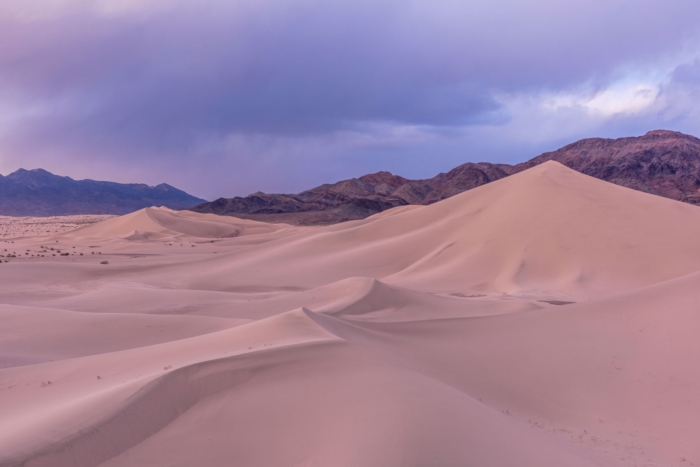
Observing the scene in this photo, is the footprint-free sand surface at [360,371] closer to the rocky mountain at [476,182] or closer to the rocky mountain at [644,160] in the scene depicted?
the rocky mountain at [476,182]

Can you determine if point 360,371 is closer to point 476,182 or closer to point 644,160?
point 476,182

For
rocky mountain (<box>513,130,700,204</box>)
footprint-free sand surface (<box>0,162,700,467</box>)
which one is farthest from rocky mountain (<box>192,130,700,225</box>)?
footprint-free sand surface (<box>0,162,700,467</box>)

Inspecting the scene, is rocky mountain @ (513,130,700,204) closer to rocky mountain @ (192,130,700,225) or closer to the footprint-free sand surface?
rocky mountain @ (192,130,700,225)

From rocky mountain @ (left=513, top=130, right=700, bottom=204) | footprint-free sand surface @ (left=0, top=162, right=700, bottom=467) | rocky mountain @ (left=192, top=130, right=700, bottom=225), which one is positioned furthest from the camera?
rocky mountain @ (left=513, top=130, right=700, bottom=204)

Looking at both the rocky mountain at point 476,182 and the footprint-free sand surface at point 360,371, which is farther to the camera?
the rocky mountain at point 476,182

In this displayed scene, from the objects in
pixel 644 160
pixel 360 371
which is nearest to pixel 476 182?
pixel 644 160

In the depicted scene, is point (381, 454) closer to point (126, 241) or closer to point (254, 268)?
point (254, 268)

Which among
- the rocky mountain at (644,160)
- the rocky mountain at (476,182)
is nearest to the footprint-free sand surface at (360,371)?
the rocky mountain at (476,182)
